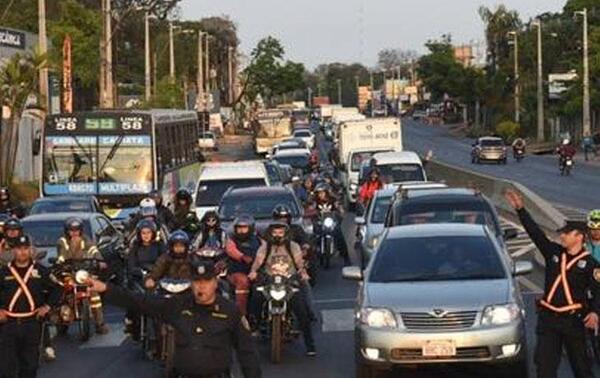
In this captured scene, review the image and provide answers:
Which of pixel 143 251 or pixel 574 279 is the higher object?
pixel 574 279

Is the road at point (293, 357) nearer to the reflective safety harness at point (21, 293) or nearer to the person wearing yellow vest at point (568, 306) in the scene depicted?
the person wearing yellow vest at point (568, 306)

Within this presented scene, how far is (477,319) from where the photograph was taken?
518 inches

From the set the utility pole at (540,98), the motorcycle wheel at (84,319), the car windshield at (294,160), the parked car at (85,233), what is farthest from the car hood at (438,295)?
the utility pole at (540,98)

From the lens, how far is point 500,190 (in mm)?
38219

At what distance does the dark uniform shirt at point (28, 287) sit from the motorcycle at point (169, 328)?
3.30 feet

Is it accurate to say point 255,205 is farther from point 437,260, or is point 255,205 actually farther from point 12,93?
point 12,93

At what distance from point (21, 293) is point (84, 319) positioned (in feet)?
18.2

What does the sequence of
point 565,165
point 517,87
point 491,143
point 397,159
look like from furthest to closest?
point 517,87, point 491,143, point 565,165, point 397,159

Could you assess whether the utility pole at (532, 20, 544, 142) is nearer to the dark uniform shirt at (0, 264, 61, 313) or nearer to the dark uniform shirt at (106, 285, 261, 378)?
the dark uniform shirt at (0, 264, 61, 313)

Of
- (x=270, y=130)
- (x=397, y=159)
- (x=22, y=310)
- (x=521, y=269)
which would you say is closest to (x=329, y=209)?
(x=397, y=159)

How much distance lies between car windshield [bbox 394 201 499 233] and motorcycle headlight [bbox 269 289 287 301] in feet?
12.6

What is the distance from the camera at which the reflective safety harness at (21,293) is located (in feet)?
41.8

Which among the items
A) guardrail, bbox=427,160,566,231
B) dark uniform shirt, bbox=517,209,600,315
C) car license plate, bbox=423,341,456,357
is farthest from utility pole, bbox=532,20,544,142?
dark uniform shirt, bbox=517,209,600,315

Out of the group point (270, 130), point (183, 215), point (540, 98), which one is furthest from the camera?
point (540, 98)
